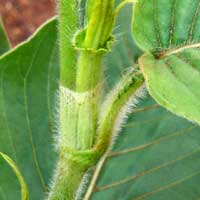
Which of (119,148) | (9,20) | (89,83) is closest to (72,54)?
(89,83)

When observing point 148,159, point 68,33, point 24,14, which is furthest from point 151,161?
point 24,14

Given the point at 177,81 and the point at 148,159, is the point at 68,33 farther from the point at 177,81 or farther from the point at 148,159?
the point at 148,159

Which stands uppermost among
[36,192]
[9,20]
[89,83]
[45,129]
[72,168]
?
[89,83]

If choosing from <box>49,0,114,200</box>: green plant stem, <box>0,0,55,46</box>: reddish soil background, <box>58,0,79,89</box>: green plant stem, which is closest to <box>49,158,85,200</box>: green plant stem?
<box>49,0,114,200</box>: green plant stem

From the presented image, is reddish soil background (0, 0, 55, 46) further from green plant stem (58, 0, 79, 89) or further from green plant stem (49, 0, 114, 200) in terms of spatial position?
green plant stem (58, 0, 79, 89)

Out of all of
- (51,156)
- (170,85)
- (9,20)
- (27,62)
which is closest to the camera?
(170,85)

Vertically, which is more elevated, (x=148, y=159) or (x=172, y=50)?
(x=172, y=50)

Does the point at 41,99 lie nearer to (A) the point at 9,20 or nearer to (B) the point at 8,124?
(B) the point at 8,124
